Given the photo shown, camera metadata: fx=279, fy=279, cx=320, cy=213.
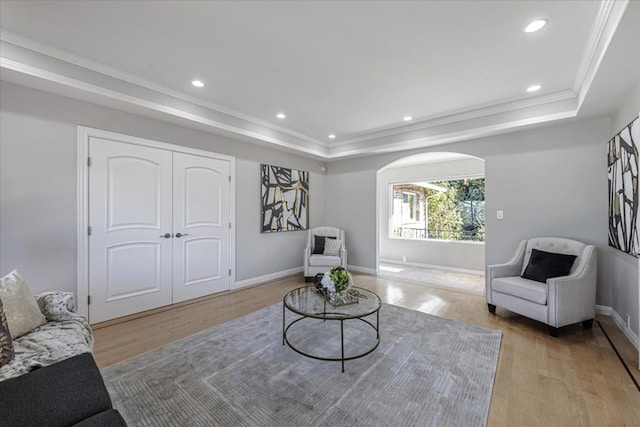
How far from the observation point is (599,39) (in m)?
2.21

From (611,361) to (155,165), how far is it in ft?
16.7

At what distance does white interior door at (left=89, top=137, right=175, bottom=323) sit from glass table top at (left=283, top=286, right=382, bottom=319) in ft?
6.56

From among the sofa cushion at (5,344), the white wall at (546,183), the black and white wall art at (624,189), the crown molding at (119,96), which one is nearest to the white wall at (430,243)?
the white wall at (546,183)

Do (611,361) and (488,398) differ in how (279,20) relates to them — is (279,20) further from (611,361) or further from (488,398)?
(611,361)

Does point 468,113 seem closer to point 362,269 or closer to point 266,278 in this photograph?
point 362,269

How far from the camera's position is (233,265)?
4516 mm

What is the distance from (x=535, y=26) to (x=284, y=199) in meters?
4.08

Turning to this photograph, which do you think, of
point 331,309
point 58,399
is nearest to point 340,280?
point 331,309

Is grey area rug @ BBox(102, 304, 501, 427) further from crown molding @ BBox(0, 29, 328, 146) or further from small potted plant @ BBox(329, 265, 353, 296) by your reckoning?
crown molding @ BBox(0, 29, 328, 146)

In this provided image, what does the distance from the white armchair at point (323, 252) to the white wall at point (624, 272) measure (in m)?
3.49

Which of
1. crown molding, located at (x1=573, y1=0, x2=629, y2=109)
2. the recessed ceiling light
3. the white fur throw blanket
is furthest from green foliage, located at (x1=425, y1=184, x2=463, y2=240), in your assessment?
the white fur throw blanket

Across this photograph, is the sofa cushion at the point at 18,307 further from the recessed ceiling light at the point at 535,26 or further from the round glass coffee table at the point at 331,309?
the recessed ceiling light at the point at 535,26

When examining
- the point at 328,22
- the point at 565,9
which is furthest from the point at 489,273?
the point at 328,22

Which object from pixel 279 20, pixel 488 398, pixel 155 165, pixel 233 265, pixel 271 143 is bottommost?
pixel 488 398
